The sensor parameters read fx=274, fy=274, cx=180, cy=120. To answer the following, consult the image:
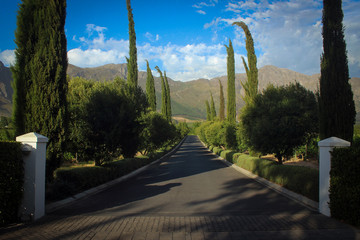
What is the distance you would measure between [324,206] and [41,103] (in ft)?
28.7

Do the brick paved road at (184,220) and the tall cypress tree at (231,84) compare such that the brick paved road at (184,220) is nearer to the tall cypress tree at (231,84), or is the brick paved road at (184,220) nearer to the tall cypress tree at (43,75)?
the tall cypress tree at (43,75)

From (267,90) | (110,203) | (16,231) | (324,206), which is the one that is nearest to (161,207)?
Answer: (110,203)

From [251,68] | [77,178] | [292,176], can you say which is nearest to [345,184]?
[292,176]

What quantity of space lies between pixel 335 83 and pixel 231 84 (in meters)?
23.9

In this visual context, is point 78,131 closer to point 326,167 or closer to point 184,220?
point 184,220

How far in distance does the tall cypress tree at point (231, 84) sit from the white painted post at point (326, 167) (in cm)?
2619

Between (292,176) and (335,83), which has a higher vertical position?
(335,83)

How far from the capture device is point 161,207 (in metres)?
7.89

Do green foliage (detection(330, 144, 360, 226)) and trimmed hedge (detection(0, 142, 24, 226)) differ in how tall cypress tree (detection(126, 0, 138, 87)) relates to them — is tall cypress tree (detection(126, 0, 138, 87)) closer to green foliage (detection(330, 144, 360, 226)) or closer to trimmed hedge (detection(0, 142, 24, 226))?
trimmed hedge (detection(0, 142, 24, 226))

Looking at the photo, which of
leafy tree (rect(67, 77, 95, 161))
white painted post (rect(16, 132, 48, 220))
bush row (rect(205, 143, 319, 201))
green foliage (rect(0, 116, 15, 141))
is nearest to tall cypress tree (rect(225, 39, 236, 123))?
bush row (rect(205, 143, 319, 201))

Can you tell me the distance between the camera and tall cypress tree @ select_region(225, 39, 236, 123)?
3350 centimetres

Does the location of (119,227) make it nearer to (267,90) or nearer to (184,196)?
(184,196)

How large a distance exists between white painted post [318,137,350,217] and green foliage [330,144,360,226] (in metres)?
0.21

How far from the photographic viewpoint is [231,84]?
3428 cm
